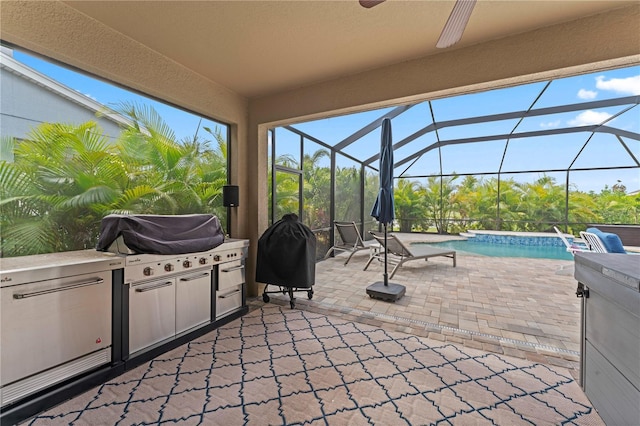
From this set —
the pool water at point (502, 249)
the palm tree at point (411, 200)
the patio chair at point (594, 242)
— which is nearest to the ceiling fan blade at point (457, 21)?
the patio chair at point (594, 242)

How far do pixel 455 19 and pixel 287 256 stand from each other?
2.80 metres

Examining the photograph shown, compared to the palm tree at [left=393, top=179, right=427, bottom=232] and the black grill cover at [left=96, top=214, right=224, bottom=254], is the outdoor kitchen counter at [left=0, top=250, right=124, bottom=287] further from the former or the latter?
the palm tree at [left=393, top=179, right=427, bottom=232]

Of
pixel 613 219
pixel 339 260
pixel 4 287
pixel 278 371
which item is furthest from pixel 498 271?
pixel 613 219

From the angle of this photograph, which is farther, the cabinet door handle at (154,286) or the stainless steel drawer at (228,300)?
the stainless steel drawer at (228,300)

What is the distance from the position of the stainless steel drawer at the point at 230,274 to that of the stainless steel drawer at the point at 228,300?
0.06 m

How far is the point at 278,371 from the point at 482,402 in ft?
4.87

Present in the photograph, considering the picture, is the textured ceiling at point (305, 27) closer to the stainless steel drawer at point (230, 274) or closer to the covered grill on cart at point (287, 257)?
the covered grill on cart at point (287, 257)

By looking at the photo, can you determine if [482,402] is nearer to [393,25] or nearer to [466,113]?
[393,25]

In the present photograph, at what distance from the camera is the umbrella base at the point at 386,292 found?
373cm

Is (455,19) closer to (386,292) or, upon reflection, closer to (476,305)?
(386,292)

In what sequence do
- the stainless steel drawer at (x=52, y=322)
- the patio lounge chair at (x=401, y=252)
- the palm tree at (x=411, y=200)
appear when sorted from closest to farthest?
the stainless steel drawer at (x=52, y=322)
the patio lounge chair at (x=401, y=252)
the palm tree at (x=411, y=200)

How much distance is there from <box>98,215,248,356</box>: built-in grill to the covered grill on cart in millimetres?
431

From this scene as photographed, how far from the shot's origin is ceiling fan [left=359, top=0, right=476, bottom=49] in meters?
1.42

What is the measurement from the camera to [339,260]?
21.7 ft
